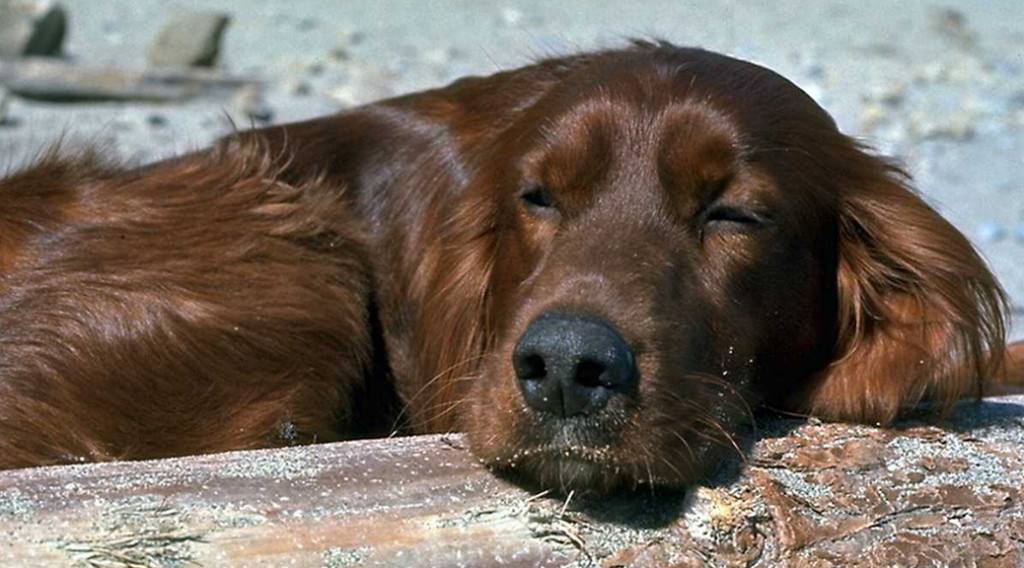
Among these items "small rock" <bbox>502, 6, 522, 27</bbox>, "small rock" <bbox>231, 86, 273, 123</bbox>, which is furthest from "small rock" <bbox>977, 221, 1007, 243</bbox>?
"small rock" <bbox>502, 6, 522, 27</bbox>

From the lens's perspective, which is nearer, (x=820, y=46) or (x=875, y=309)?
(x=875, y=309)

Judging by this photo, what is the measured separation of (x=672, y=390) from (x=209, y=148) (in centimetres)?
191

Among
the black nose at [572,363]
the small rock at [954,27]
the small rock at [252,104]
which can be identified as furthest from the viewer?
the small rock at [954,27]

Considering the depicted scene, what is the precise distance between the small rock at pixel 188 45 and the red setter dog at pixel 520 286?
6.83 meters

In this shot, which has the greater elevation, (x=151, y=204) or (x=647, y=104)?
(x=647, y=104)

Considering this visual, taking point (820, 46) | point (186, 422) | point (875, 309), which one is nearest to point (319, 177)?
point (186, 422)

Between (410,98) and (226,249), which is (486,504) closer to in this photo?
(226,249)

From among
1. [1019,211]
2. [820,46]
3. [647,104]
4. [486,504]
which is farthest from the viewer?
Answer: [820,46]

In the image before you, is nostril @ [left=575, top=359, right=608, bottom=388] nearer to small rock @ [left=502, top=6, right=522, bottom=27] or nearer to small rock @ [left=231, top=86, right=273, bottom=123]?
small rock @ [left=231, top=86, right=273, bottom=123]

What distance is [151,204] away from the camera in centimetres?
415

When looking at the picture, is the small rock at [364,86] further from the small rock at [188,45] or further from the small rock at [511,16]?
the small rock at [511,16]

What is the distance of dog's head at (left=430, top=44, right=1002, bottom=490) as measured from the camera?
300 centimetres

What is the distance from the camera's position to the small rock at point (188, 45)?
11.1m

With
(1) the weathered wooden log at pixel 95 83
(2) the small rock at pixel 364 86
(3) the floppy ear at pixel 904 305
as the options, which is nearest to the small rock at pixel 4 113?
(1) the weathered wooden log at pixel 95 83
